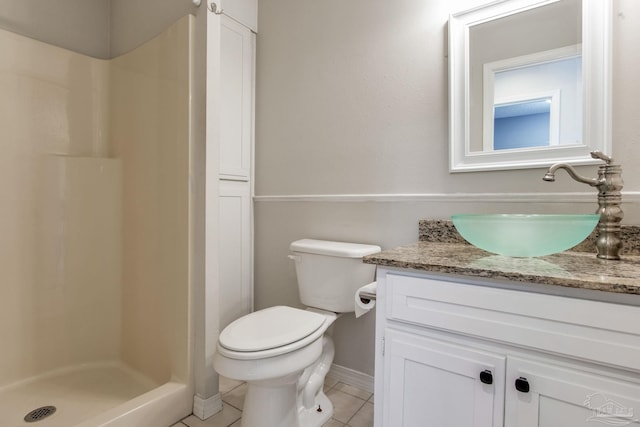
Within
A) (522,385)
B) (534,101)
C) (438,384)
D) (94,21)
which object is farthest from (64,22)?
(522,385)

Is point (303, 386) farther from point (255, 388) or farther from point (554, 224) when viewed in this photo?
point (554, 224)

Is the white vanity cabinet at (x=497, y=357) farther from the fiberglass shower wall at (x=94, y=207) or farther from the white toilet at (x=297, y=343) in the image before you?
the fiberglass shower wall at (x=94, y=207)

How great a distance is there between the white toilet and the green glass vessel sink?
1.89ft

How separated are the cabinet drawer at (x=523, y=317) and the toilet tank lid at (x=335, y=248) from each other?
484 millimetres

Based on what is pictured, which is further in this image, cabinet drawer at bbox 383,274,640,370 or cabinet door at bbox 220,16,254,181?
cabinet door at bbox 220,16,254,181

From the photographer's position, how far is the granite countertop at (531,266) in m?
0.68

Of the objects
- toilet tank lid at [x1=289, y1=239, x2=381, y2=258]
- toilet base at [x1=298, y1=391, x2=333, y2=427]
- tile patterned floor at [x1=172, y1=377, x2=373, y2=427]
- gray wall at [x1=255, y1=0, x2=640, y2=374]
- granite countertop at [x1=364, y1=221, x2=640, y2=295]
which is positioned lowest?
tile patterned floor at [x1=172, y1=377, x2=373, y2=427]

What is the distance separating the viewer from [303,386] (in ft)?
4.47

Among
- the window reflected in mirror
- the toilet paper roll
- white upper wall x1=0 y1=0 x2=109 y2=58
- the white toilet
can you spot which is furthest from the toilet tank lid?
white upper wall x1=0 y1=0 x2=109 y2=58

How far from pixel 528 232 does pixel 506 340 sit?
11.9 inches

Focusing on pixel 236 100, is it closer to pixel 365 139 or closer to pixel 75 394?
pixel 365 139

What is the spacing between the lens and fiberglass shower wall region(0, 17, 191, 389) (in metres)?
1.49

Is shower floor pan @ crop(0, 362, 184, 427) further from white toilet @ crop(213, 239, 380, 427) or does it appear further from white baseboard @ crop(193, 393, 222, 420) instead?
white toilet @ crop(213, 239, 380, 427)

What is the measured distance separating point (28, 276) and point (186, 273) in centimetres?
87
